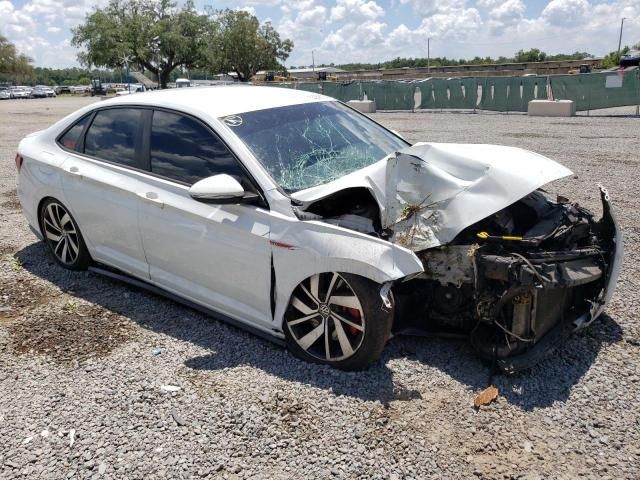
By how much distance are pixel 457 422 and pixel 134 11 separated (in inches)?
2336

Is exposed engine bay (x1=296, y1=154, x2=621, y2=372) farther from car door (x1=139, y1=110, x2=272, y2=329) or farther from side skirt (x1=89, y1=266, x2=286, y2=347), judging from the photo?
side skirt (x1=89, y1=266, x2=286, y2=347)

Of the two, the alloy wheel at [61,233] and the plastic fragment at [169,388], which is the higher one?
the alloy wheel at [61,233]

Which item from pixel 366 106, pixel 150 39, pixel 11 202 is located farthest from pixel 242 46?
pixel 11 202

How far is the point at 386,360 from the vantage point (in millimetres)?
3492

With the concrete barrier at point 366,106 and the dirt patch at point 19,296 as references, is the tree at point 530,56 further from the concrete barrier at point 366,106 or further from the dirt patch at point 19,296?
the dirt patch at point 19,296

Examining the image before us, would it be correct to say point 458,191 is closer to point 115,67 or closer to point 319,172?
point 319,172

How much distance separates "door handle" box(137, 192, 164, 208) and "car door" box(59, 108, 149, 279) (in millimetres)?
77

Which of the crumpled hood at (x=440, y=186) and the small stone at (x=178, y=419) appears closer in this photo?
the small stone at (x=178, y=419)

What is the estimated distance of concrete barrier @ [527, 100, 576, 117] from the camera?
2006cm

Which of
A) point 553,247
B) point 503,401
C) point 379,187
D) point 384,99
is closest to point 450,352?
point 503,401

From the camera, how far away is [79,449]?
Result: 9.20 ft

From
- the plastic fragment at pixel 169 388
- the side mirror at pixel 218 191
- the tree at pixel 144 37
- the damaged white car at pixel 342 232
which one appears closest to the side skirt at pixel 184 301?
the damaged white car at pixel 342 232

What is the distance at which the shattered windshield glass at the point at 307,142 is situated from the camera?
12.0 feet

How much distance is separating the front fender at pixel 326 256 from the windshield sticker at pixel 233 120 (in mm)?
878
